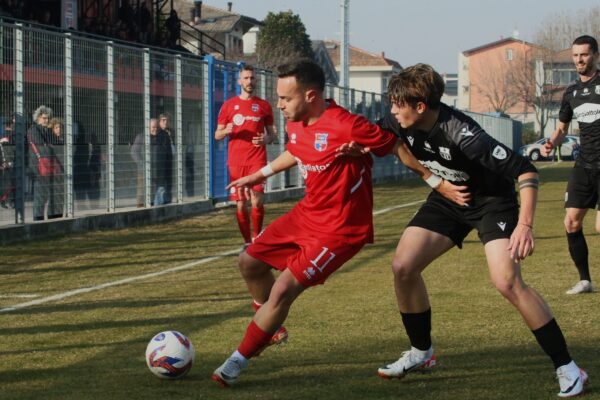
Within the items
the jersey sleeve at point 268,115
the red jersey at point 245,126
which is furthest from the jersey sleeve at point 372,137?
the jersey sleeve at point 268,115

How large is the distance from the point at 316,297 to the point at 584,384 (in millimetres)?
4007

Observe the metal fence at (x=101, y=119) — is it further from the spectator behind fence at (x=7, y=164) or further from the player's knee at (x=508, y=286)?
the player's knee at (x=508, y=286)

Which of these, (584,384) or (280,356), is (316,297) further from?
(584,384)

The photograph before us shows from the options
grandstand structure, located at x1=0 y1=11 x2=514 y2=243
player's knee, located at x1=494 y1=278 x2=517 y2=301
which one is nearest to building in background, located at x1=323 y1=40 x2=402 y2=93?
grandstand structure, located at x1=0 y1=11 x2=514 y2=243

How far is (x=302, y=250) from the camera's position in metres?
6.14

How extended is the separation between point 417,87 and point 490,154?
54cm

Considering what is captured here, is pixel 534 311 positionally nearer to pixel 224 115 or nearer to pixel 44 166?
pixel 224 115

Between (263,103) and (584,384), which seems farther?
(263,103)

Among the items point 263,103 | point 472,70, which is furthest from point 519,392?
point 472,70

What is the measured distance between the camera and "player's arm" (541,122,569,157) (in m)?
9.05

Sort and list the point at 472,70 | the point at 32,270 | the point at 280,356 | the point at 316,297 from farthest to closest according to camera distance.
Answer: the point at 472,70
the point at 32,270
the point at 316,297
the point at 280,356

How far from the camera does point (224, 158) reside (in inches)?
895

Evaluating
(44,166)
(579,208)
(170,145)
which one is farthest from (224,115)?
(170,145)

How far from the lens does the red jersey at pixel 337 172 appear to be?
6.09 metres
